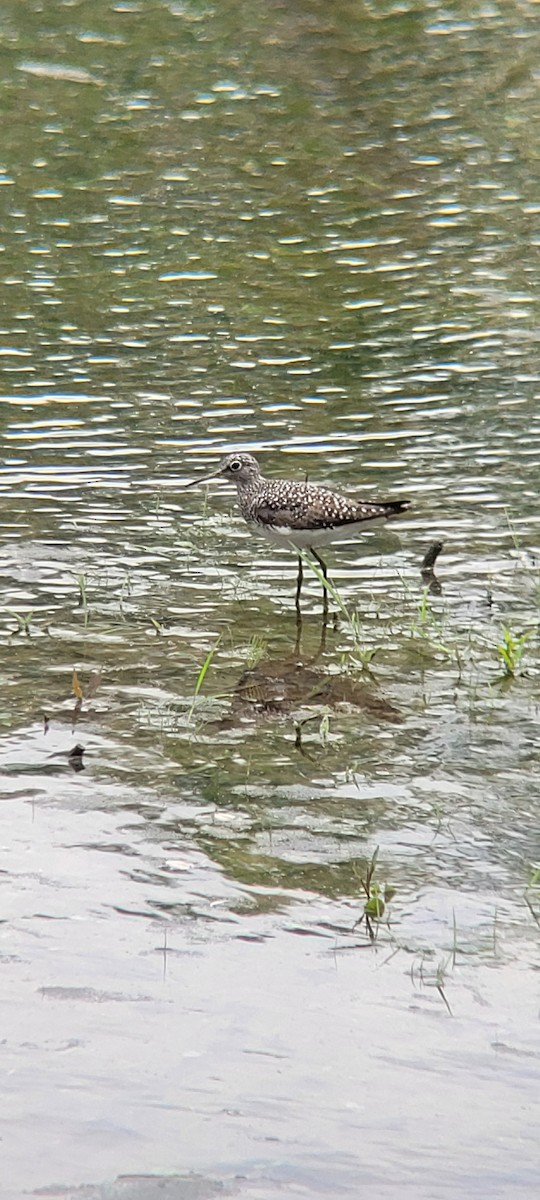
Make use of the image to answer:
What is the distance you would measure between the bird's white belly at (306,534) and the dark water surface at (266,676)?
0.35 m

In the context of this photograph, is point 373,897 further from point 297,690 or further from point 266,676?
point 266,676

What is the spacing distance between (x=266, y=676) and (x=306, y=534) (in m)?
1.28

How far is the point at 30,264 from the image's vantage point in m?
18.0

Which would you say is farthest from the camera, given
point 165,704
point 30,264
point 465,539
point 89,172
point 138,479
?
point 89,172

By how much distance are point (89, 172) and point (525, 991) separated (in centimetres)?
1633

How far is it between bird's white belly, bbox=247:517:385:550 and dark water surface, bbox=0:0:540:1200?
35 centimetres

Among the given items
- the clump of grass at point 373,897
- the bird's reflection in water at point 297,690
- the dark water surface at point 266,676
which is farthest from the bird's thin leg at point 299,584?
the clump of grass at point 373,897

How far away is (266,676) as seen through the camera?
9.62 metres

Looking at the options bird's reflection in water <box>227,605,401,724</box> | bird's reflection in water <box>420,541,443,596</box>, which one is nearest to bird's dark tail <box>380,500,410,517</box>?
bird's reflection in water <box>420,541,443,596</box>

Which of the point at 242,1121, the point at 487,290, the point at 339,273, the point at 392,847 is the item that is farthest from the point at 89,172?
the point at 242,1121

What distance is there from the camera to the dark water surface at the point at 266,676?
5746 millimetres

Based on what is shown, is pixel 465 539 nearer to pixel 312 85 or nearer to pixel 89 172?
pixel 89 172

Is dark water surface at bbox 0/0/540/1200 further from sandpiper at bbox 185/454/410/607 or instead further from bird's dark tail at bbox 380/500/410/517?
bird's dark tail at bbox 380/500/410/517

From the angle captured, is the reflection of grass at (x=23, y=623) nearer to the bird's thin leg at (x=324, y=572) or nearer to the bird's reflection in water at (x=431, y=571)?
the bird's thin leg at (x=324, y=572)
